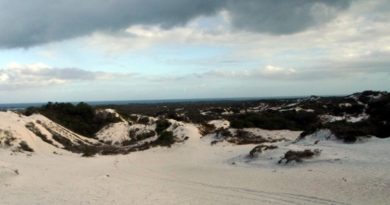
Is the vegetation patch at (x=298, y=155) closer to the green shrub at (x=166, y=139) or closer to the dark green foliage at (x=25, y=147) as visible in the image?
the green shrub at (x=166, y=139)

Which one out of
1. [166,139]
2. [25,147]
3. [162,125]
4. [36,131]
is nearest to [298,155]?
[166,139]

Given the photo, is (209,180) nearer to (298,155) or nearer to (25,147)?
(298,155)

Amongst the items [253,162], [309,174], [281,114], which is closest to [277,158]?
[253,162]

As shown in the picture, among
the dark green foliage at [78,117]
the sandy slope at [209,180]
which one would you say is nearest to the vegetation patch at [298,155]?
the sandy slope at [209,180]

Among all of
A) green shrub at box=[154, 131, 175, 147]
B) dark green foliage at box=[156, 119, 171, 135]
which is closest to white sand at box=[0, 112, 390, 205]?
green shrub at box=[154, 131, 175, 147]

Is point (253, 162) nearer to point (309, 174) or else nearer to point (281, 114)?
point (309, 174)
